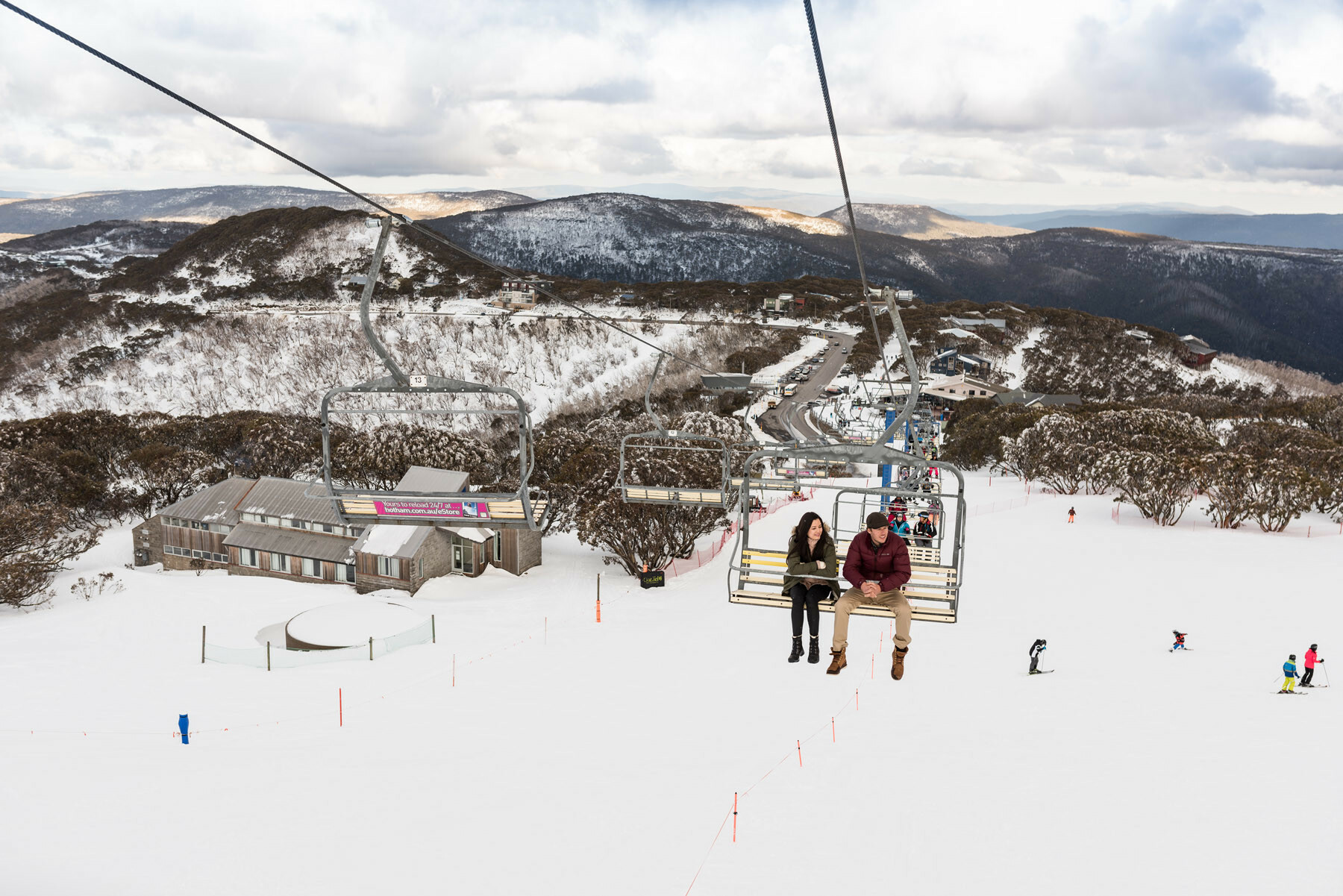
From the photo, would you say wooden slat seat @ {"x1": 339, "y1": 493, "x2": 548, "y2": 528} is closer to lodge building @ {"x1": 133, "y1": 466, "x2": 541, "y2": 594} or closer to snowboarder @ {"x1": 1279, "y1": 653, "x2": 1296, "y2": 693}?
snowboarder @ {"x1": 1279, "y1": 653, "x2": 1296, "y2": 693}

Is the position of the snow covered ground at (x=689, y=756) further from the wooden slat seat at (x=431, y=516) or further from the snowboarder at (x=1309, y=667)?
the wooden slat seat at (x=431, y=516)

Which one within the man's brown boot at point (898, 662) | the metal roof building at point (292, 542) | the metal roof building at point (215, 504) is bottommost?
the metal roof building at point (292, 542)

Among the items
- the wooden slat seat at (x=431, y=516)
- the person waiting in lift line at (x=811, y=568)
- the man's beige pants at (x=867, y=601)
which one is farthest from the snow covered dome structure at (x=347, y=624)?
the man's beige pants at (x=867, y=601)

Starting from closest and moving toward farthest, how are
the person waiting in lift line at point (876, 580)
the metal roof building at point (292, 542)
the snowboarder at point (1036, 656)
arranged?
the person waiting in lift line at point (876, 580) → the snowboarder at point (1036, 656) → the metal roof building at point (292, 542)

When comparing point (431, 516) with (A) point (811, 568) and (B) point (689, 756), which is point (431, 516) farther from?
(B) point (689, 756)

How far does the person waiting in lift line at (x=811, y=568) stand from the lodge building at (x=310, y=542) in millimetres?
30506

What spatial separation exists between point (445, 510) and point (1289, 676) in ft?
75.5

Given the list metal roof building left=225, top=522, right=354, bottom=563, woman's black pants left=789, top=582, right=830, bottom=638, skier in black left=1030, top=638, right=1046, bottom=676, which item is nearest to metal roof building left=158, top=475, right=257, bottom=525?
metal roof building left=225, top=522, right=354, bottom=563

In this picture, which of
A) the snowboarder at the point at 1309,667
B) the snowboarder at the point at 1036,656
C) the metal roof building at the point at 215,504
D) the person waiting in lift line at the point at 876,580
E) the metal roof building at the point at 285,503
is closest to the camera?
the person waiting in lift line at the point at 876,580

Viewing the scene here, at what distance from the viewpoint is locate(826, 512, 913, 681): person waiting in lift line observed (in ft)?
30.6

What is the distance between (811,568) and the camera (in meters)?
9.84

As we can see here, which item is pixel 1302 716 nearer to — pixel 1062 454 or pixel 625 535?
pixel 625 535

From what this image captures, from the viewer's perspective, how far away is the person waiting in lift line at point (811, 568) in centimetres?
978

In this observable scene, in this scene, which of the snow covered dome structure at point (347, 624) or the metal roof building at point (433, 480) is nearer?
the snow covered dome structure at point (347, 624)
